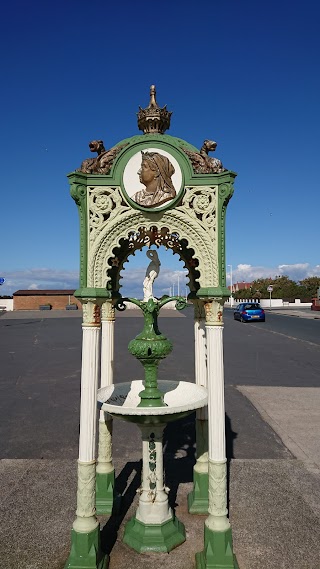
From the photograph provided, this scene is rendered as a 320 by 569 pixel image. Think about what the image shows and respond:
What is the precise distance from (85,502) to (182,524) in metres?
1.36

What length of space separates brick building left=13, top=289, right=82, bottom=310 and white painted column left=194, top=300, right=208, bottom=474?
195 ft

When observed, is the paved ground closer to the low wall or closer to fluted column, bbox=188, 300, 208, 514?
fluted column, bbox=188, 300, 208, 514

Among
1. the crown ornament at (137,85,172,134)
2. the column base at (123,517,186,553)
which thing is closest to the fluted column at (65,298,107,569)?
the column base at (123,517,186,553)

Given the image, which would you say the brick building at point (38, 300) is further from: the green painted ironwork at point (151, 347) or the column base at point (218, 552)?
the column base at point (218, 552)

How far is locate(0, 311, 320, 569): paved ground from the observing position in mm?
3949

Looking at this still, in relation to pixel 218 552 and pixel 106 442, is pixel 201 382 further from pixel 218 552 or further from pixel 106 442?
pixel 218 552

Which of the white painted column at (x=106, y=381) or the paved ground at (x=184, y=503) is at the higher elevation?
the white painted column at (x=106, y=381)

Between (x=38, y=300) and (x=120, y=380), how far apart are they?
5398 centimetres

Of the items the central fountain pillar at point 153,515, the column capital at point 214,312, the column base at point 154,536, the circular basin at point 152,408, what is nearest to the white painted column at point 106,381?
the circular basin at point 152,408

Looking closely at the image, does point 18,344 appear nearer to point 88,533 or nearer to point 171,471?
point 171,471

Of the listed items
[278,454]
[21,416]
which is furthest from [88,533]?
[21,416]

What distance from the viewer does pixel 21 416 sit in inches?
350

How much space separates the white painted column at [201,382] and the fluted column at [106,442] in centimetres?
117

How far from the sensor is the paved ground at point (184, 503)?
3949mm
